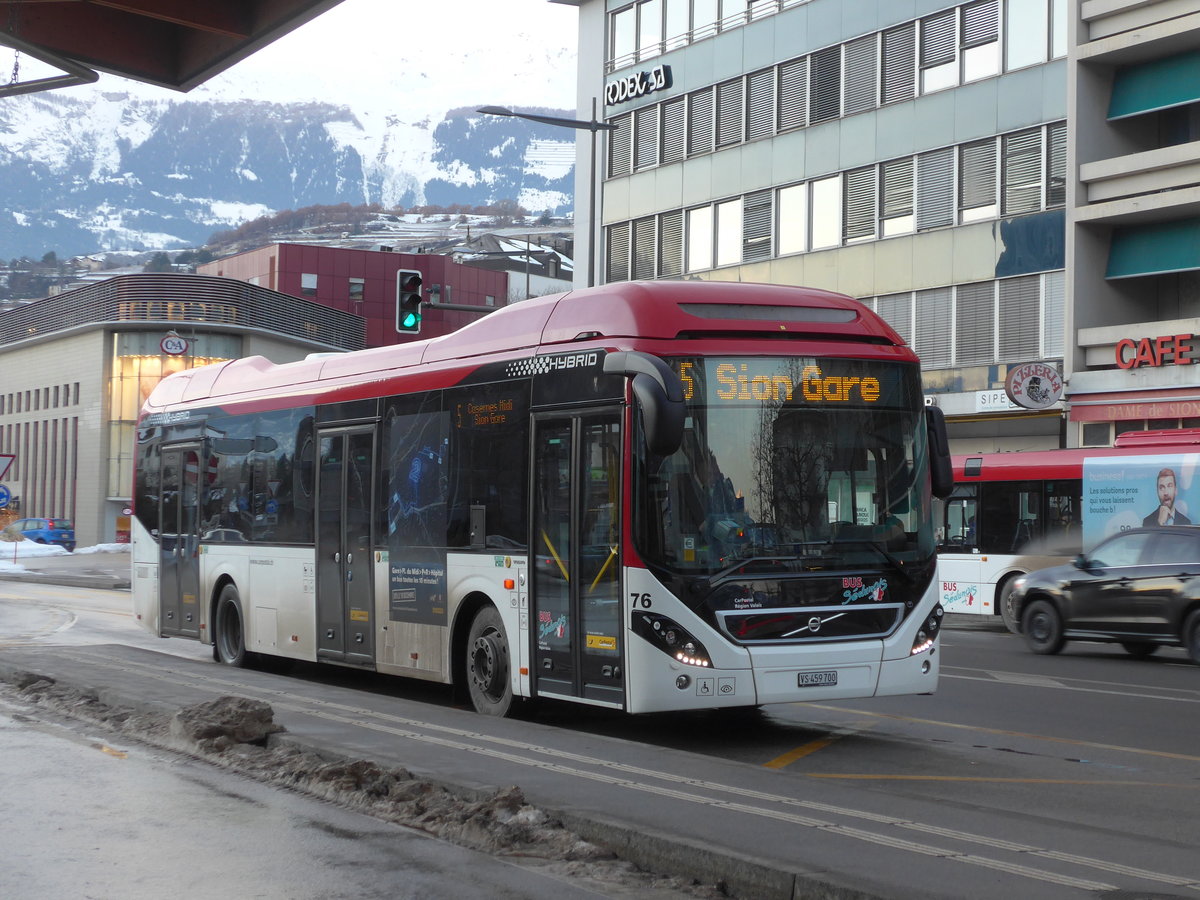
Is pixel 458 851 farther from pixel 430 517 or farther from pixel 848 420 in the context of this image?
pixel 430 517

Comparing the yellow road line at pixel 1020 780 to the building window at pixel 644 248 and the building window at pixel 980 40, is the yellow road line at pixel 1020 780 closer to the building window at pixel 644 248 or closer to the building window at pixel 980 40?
the building window at pixel 980 40

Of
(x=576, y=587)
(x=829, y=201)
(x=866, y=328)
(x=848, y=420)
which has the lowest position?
(x=576, y=587)

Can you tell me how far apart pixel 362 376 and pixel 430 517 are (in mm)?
2060

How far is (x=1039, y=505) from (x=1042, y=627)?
16.0 feet

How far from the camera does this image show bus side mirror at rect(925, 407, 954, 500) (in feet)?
36.8

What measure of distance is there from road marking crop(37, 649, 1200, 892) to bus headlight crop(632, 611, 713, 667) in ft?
3.50

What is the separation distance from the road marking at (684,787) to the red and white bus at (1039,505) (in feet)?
40.6

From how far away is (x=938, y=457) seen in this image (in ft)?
37.3

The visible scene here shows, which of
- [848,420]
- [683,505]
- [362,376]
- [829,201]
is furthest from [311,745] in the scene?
[829,201]

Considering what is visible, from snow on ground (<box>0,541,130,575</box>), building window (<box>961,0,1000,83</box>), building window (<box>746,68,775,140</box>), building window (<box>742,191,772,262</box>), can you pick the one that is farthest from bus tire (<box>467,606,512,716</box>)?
snow on ground (<box>0,541,130,575</box>)

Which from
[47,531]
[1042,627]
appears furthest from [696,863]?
[47,531]

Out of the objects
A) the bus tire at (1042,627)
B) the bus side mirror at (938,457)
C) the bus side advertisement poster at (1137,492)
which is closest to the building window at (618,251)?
the bus side advertisement poster at (1137,492)

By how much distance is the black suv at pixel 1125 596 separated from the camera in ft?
62.1

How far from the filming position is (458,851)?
729 centimetres
